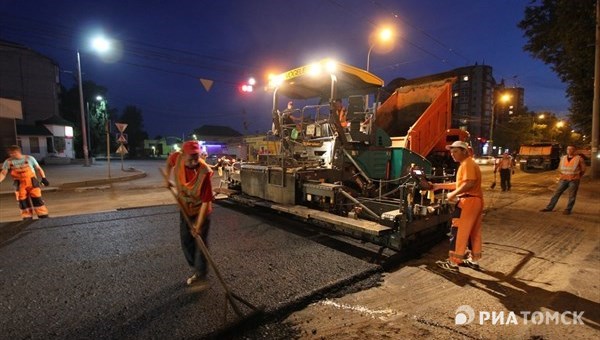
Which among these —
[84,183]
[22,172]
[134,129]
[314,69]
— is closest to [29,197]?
[22,172]

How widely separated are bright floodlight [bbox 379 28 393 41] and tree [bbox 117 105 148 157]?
57.0 m

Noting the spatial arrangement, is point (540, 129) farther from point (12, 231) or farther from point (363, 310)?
point (12, 231)

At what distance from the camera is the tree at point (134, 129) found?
61.2 metres

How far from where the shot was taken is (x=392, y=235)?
4387mm

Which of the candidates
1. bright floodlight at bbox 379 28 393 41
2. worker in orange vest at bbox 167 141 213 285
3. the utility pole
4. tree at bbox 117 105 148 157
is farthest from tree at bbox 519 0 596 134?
tree at bbox 117 105 148 157

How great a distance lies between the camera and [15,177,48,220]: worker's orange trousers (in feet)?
20.1

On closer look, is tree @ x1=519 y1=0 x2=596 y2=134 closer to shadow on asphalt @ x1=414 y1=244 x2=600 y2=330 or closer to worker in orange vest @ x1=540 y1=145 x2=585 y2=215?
worker in orange vest @ x1=540 y1=145 x2=585 y2=215

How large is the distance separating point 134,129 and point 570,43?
224ft

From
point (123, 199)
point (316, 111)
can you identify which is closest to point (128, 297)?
point (316, 111)

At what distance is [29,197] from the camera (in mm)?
6234

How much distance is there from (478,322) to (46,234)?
20.9 ft

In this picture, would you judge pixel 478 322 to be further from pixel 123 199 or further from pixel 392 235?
pixel 123 199

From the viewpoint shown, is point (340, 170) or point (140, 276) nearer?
point (140, 276)

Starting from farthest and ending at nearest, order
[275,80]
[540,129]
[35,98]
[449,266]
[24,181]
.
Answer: [540,129], [35,98], [275,80], [24,181], [449,266]
